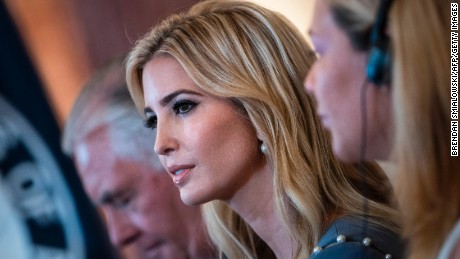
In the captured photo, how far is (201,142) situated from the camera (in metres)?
1.14

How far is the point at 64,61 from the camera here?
1.37 metres

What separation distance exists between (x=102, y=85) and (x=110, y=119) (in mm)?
65

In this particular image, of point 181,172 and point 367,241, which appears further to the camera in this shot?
point 181,172

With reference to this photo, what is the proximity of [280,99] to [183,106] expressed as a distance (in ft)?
0.50

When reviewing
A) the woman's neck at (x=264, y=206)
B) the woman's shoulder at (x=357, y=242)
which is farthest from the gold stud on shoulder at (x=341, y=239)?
the woman's neck at (x=264, y=206)

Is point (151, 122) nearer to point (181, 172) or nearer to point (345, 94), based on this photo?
point (181, 172)

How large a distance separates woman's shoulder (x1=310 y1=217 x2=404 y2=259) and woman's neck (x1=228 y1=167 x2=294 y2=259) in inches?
5.2

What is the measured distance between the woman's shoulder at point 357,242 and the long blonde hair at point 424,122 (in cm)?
27

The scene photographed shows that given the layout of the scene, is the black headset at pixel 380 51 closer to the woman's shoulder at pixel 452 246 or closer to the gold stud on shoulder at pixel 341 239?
the woman's shoulder at pixel 452 246

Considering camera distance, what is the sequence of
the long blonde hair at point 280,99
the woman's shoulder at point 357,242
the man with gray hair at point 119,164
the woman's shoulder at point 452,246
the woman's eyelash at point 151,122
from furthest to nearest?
the man with gray hair at point 119,164
the woman's eyelash at point 151,122
the long blonde hair at point 280,99
the woman's shoulder at point 357,242
the woman's shoulder at point 452,246

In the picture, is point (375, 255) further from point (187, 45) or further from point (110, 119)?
point (110, 119)

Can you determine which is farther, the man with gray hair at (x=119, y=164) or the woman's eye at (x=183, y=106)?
the man with gray hair at (x=119, y=164)

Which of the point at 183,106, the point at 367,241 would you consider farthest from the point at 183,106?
the point at 367,241

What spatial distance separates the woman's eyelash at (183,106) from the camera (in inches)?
45.9
